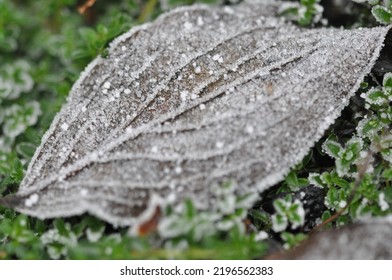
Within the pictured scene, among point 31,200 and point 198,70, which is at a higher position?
point 198,70

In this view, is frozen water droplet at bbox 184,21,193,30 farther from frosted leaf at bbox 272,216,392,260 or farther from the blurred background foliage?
frosted leaf at bbox 272,216,392,260

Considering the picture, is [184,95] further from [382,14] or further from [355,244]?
[382,14]

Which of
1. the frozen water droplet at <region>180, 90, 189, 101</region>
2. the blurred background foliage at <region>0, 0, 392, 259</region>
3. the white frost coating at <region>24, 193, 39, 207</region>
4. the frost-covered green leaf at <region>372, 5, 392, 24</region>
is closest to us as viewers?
the blurred background foliage at <region>0, 0, 392, 259</region>

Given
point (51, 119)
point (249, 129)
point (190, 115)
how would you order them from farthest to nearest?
point (51, 119)
point (190, 115)
point (249, 129)

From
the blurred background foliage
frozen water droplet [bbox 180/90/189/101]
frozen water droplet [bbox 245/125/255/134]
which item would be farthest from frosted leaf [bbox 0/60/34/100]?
frozen water droplet [bbox 245/125/255/134]

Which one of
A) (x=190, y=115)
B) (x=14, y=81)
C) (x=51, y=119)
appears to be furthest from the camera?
(x=14, y=81)

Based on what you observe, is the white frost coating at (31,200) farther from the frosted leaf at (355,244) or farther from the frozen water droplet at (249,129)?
the frosted leaf at (355,244)

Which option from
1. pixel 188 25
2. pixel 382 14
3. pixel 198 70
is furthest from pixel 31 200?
pixel 382 14
